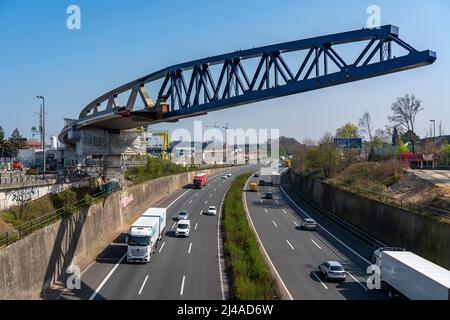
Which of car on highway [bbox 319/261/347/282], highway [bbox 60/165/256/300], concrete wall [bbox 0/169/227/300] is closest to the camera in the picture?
concrete wall [bbox 0/169/227/300]

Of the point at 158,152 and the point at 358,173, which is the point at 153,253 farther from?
the point at 158,152

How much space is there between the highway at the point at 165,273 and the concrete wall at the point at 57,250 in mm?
1220

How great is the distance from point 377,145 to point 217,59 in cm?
7703

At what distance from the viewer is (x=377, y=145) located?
9925 centimetres

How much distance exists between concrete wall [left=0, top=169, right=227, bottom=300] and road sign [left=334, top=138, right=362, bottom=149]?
44.6m

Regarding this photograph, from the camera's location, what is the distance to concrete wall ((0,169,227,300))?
2164 cm

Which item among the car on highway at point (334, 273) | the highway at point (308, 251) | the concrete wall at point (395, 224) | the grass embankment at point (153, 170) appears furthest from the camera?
the grass embankment at point (153, 170)

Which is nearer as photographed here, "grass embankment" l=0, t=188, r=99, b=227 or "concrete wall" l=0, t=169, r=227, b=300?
"concrete wall" l=0, t=169, r=227, b=300

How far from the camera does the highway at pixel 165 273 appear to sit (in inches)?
984

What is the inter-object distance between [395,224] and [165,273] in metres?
19.5

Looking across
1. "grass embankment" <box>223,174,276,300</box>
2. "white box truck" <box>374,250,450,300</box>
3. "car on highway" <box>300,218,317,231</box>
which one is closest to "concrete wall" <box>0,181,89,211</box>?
"grass embankment" <box>223,174,276,300</box>

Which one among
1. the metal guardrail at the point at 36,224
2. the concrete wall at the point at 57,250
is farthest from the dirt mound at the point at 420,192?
the metal guardrail at the point at 36,224

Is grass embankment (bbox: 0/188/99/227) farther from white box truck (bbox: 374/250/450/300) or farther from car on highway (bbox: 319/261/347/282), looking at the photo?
white box truck (bbox: 374/250/450/300)

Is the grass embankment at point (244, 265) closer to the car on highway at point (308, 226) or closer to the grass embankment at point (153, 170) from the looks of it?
the car on highway at point (308, 226)
